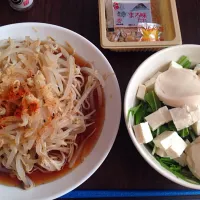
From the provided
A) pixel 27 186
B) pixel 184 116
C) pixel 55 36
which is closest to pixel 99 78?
pixel 55 36

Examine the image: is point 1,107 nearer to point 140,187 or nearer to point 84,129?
point 84,129

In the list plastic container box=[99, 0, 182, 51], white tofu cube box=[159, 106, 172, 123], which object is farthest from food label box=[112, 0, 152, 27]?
white tofu cube box=[159, 106, 172, 123]

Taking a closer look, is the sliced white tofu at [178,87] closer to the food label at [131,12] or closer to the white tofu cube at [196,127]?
the white tofu cube at [196,127]

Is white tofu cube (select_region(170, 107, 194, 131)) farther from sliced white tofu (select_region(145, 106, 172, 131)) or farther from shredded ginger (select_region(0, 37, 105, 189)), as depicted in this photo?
shredded ginger (select_region(0, 37, 105, 189))

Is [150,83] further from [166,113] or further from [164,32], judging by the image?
[164,32]

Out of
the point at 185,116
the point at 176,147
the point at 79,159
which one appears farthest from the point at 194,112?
the point at 79,159

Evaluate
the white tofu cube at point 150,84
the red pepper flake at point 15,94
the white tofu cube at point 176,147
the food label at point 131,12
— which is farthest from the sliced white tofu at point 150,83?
the red pepper flake at point 15,94
